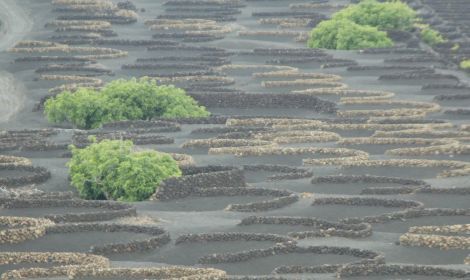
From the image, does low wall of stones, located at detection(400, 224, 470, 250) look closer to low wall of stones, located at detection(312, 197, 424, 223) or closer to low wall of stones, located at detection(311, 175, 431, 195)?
low wall of stones, located at detection(312, 197, 424, 223)

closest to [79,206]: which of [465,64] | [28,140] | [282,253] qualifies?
[282,253]

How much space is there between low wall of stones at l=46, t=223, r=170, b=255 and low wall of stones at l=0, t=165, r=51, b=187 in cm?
855

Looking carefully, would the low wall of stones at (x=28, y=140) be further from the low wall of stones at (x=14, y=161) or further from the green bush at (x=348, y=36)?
the green bush at (x=348, y=36)

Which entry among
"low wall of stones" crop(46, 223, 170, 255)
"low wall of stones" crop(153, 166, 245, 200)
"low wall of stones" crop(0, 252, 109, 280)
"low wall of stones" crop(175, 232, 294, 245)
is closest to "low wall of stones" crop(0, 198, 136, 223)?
"low wall of stones" crop(46, 223, 170, 255)

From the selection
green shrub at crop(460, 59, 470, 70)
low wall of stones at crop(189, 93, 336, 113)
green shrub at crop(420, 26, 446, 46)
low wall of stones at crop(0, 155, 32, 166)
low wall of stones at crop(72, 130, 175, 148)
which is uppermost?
green shrub at crop(420, 26, 446, 46)

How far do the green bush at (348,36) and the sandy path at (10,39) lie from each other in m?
19.1

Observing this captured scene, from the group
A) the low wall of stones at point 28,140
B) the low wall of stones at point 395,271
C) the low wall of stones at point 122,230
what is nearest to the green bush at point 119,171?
the low wall of stones at point 122,230

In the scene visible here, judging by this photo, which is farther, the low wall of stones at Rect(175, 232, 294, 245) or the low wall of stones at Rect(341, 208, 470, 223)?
the low wall of stones at Rect(341, 208, 470, 223)

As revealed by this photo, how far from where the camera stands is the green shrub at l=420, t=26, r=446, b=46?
298ft

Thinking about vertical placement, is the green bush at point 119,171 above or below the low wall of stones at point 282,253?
above

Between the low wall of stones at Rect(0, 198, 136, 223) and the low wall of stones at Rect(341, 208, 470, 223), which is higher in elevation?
the low wall of stones at Rect(0, 198, 136, 223)

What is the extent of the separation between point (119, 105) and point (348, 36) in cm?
2583

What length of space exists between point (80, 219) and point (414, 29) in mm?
54028

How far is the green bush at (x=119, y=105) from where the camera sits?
65938 millimetres
